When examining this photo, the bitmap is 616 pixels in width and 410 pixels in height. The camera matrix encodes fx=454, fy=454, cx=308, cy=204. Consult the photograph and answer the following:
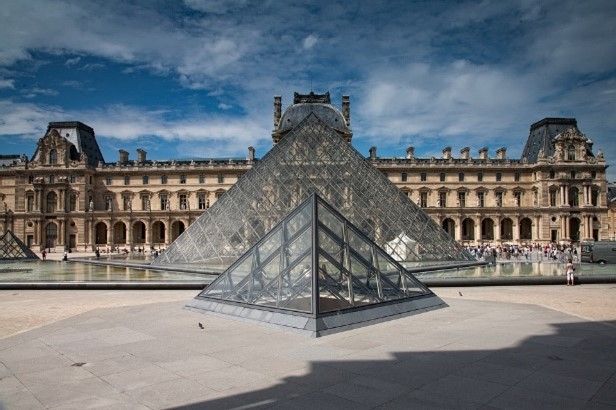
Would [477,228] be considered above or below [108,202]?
below

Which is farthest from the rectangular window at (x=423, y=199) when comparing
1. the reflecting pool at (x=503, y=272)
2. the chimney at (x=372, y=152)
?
the reflecting pool at (x=503, y=272)

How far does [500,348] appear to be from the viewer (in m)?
6.47

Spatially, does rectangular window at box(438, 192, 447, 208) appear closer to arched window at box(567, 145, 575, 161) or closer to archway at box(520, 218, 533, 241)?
archway at box(520, 218, 533, 241)

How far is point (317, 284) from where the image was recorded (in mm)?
7781

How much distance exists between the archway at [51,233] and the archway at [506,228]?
50940mm

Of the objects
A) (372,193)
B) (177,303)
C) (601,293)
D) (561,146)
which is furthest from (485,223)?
(177,303)

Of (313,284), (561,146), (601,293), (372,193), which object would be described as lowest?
(601,293)

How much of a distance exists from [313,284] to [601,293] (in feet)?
33.5

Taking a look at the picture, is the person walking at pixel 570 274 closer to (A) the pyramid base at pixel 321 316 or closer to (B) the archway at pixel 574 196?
(A) the pyramid base at pixel 321 316

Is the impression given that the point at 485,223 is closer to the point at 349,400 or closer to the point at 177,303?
the point at 177,303

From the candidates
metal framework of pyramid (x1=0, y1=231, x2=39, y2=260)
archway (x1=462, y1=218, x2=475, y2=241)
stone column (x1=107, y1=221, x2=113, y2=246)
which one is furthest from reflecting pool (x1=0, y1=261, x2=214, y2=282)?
archway (x1=462, y1=218, x2=475, y2=241)

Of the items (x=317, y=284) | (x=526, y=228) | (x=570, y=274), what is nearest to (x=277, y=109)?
(x=526, y=228)

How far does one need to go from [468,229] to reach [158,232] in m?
37.0

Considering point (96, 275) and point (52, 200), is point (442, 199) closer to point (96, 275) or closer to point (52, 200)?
point (96, 275)
